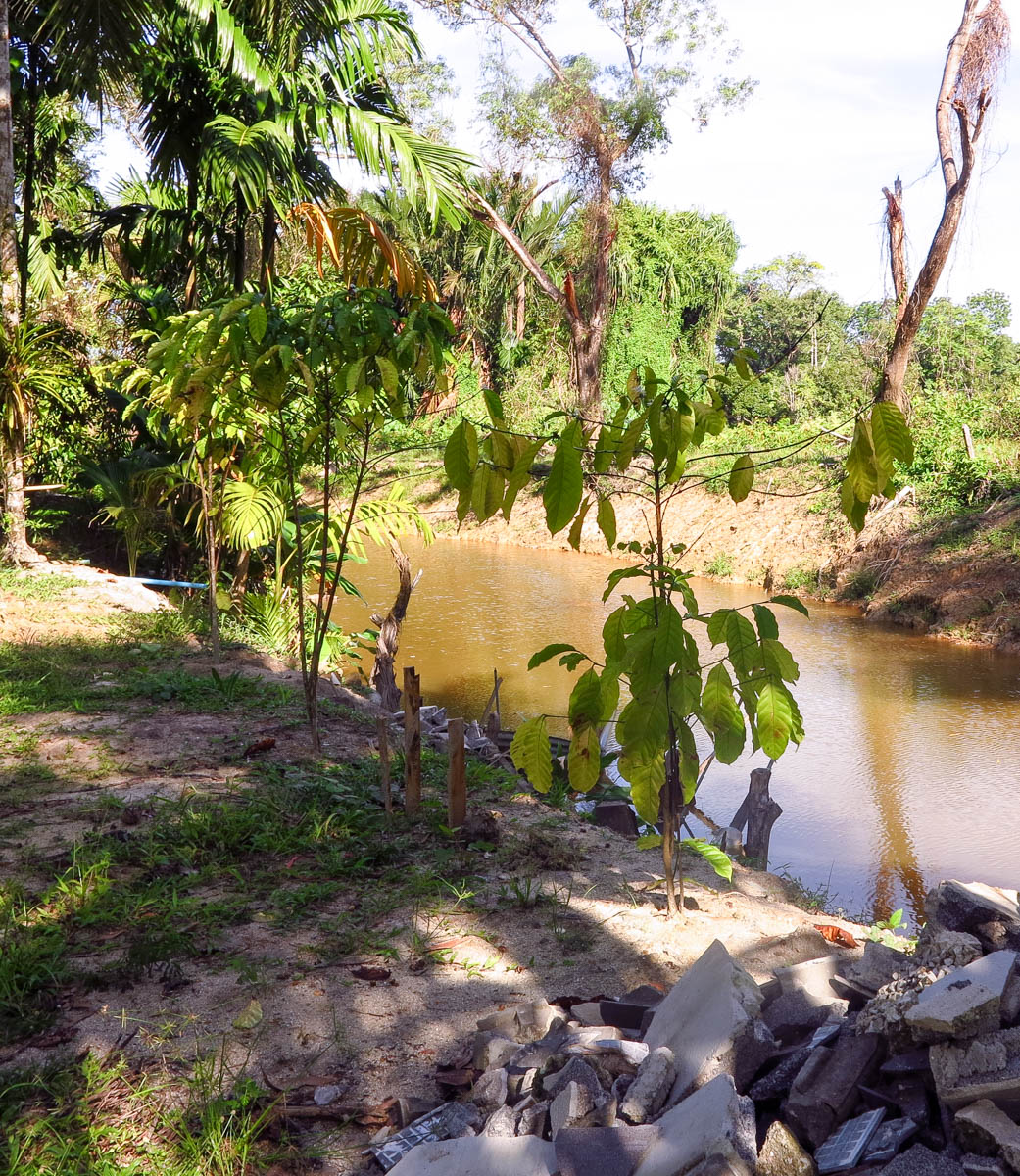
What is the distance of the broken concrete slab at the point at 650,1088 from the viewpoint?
6.23 feet

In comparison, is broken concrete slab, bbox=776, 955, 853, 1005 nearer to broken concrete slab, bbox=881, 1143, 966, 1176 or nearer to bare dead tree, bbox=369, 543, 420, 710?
broken concrete slab, bbox=881, 1143, 966, 1176

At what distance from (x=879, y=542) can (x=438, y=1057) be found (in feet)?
35.1

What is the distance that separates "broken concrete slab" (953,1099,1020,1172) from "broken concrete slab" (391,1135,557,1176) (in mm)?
702

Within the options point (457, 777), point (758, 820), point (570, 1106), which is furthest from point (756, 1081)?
point (758, 820)

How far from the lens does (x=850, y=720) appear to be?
6.90m

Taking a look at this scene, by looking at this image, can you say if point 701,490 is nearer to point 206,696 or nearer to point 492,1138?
point 206,696

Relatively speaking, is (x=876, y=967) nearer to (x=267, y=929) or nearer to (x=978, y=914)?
(x=978, y=914)

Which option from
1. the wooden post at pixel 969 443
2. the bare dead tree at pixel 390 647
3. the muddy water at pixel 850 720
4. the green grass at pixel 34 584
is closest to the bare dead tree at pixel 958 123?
the wooden post at pixel 969 443

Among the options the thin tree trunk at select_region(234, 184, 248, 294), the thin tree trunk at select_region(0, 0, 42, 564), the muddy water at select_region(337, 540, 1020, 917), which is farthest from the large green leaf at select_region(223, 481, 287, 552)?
the thin tree trunk at select_region(234, 184, 248, 294)

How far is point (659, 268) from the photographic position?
22.6 m

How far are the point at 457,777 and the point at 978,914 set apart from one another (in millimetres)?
1756

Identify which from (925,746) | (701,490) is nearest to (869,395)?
(701,490)

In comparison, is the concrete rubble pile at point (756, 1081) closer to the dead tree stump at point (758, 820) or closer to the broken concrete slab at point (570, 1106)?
the broken concrete slab at point (570, 1106)

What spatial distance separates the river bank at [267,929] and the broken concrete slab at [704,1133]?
60 centimetres
